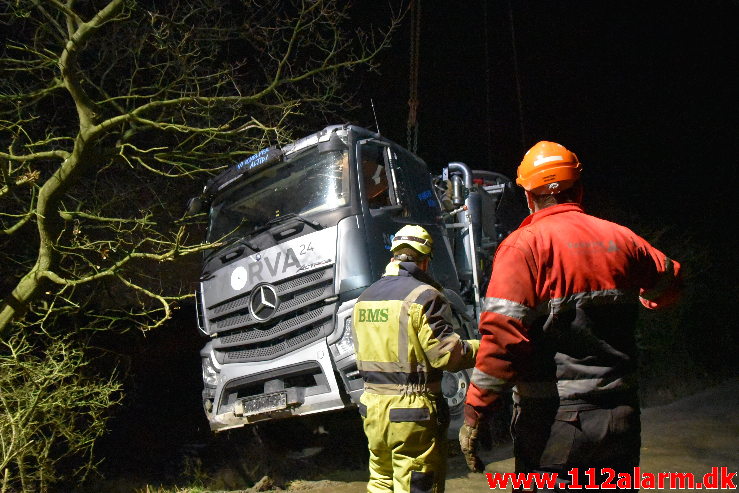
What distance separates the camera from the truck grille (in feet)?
14.5

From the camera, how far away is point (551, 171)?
2232mm

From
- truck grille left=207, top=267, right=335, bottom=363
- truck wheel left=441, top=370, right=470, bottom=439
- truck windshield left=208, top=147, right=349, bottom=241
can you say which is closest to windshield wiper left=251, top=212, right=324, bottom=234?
truck windshield left=208, top=147, right=349, bottom=241

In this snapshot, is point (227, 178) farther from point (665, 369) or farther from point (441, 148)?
point (441, 148)

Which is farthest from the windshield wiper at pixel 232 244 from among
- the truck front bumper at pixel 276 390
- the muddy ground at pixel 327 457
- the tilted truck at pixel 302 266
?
the muddy ground at pixel 327 457

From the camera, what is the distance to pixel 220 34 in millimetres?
7781

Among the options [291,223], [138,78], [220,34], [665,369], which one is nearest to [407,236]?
[291,223]

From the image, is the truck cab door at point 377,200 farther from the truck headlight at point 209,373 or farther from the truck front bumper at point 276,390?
the truck headlight at point 209,373

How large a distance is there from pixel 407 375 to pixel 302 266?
1.71m

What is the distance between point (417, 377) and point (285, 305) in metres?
1.82

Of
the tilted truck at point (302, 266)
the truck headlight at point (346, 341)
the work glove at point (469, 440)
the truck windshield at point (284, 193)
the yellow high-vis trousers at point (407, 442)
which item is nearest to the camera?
A: the work glove at point (469, 440)

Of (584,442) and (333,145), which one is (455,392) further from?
(584,442)

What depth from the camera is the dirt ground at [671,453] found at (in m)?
4.75

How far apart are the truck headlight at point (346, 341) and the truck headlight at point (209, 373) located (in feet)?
4.45

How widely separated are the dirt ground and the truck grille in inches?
55.2
